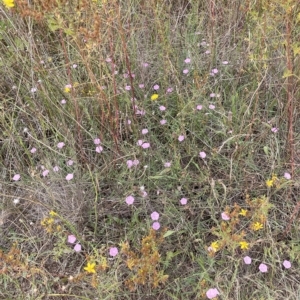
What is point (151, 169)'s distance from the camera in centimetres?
151

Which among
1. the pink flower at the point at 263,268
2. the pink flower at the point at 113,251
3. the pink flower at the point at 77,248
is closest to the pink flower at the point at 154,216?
the pink flower at the point at 113,251

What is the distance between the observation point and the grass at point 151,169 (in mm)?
1220

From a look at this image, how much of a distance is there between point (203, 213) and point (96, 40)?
2.41 ft

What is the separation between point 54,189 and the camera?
4.79 ft

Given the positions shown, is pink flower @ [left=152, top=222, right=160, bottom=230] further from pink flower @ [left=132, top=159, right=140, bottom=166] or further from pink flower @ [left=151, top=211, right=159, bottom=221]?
pink flower @ [left=132, top=159, right=140, bottom=166]

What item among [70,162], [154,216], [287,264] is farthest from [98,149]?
[287,264]

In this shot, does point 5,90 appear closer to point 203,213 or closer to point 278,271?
point 203,213

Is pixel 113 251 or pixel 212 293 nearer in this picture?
pixel 212 293

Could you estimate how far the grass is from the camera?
1220mm

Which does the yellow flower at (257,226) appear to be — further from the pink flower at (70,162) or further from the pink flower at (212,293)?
the pink flower at (70,162)

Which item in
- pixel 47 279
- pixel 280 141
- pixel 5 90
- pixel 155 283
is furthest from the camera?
pixel 5 90

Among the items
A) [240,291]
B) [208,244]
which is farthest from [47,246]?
[240,291]

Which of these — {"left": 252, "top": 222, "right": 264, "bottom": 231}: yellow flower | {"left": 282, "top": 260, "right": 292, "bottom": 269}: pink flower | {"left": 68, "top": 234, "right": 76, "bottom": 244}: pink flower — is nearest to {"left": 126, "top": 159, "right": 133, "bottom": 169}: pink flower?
{"left": 68, "top": 234, "right": 76, "bottom": 244}: pink flower

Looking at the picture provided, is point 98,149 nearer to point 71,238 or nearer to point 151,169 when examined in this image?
point 151,169
